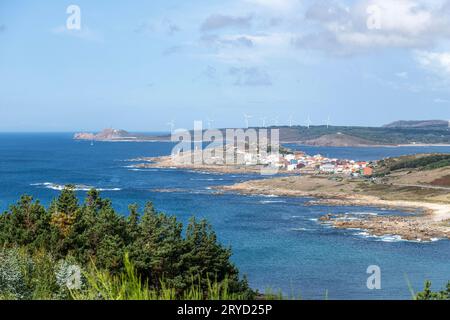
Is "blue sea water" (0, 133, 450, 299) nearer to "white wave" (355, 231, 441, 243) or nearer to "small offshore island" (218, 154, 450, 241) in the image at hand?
"white wave" (355, 231, 441, 243)

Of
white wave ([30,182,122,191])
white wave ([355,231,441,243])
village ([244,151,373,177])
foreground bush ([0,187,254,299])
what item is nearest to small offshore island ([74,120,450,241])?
village ([244,151,373,177])

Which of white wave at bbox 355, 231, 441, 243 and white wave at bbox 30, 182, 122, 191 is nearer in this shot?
white wave at bbox 355, 231, 441, 243

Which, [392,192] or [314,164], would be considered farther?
[314,164]

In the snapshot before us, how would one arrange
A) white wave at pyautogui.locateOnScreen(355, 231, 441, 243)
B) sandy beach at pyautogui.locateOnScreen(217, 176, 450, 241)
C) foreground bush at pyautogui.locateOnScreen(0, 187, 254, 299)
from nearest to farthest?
foreground bush at pyautogui.locateOnScreen(0, 187, 254, 299)
white wave at pyautogui.locateOnScreen(355, 231, 441, 243)
sandy beach at pyautogui.locateOnScreen(217, 176, 450, 241)

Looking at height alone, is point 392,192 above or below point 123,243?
below

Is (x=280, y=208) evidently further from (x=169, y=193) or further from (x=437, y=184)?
(x=437, y=184)

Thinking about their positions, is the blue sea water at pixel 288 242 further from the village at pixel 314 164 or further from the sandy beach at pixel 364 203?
the village at pixel 314 164

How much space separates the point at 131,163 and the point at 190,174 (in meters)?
20.4

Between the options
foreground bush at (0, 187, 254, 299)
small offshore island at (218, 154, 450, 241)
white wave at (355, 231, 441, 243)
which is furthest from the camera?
small offshore island at (218, 154, 450, 241)

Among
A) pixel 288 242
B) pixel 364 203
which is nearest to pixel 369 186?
pixel 364 203

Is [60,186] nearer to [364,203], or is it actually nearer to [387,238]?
[364,203]

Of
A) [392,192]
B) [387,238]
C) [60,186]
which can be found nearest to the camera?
[387,238]

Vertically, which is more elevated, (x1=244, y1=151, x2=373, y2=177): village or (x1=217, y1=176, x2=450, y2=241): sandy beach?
(x1=244, y1=151, x2=373, y2=177): village
